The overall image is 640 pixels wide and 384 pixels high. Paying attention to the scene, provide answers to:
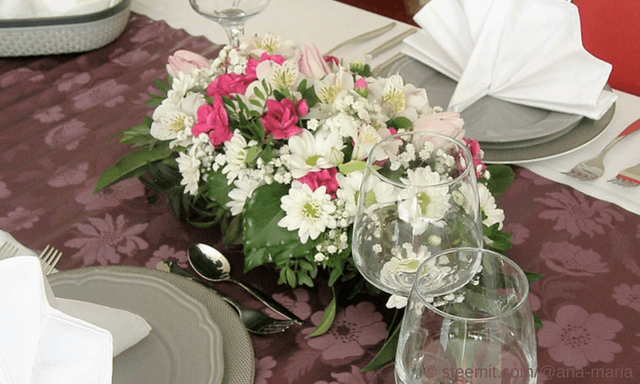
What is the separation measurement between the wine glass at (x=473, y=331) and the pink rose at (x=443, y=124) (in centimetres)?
23

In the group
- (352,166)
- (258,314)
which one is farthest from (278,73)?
(258,314)

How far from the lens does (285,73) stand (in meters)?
0.75

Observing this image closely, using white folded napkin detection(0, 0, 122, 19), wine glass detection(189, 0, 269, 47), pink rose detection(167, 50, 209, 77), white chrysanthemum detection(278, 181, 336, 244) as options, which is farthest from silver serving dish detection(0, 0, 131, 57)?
white chrysanthemum detection(278, 181, 336, 244)

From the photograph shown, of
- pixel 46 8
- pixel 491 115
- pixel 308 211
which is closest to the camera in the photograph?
pixel 308 211

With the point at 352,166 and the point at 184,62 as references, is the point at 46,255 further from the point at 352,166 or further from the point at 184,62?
the point at 352,166

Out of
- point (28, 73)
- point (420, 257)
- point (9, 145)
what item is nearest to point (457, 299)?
point (420, 257)

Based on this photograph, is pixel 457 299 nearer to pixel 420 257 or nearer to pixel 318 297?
pixel 420 257

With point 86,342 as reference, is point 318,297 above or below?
below

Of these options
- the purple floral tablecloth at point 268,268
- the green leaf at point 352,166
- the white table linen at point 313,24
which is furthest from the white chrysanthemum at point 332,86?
the white table linen at point 313,24

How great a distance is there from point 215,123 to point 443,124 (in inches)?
10.1

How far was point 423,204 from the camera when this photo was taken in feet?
1.78

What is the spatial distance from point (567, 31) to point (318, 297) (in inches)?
23.2

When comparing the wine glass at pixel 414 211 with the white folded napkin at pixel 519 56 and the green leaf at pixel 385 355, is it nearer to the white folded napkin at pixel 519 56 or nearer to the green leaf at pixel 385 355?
the green leaf at pixel 385 355

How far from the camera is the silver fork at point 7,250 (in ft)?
2.25
